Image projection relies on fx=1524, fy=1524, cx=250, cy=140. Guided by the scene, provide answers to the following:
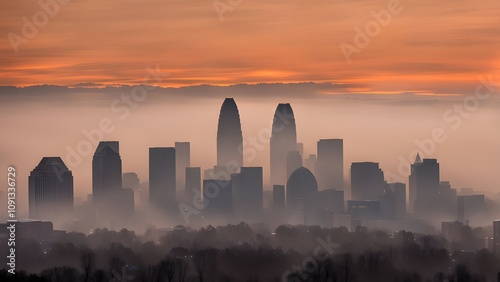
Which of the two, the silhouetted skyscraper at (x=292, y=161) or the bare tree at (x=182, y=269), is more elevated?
the silhouetted skyscraper at (x=292, y=161)

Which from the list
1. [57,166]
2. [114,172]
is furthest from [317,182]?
[57,166]

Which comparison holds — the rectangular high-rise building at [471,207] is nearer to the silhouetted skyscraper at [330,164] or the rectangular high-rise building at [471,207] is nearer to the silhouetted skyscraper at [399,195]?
the silhouetted skyscraper at [399,195]

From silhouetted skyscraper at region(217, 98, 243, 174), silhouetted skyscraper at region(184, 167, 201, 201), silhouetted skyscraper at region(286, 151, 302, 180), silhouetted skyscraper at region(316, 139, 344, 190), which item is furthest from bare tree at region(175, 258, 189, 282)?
silhouetted skyscraper at region(286, 151, 302, 180)

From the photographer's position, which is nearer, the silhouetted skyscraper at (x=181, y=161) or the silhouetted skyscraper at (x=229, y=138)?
the silhouetted skyscraper at (x=181, y=161)

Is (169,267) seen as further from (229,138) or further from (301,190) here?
(229,138)

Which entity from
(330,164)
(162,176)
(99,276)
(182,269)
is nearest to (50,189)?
(162,176)

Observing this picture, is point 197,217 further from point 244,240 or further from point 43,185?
point 244,240

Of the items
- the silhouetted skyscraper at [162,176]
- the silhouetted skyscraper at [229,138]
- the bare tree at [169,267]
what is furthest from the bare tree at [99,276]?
the silhouetted skyscraper at [229,138]
